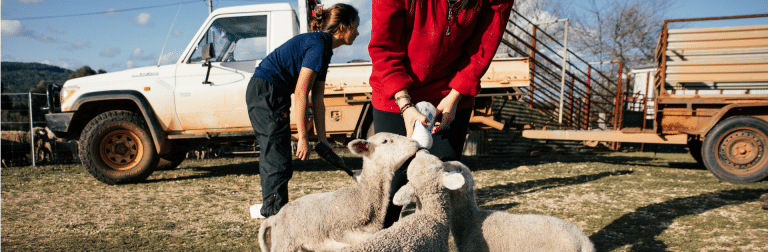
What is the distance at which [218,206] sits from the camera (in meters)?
4.41

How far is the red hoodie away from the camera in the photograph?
1.85m

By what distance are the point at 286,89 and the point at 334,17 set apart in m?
0.66

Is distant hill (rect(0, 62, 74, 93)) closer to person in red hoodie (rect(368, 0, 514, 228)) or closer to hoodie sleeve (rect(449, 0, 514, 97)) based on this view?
person in red hoodie (rect(368, 0, 514, 228))

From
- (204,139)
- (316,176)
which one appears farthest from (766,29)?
(204,139)

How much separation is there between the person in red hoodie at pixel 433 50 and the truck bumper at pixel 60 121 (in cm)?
593

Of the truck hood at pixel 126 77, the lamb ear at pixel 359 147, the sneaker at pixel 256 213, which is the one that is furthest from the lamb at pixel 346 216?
the truck hood at pixel 126 77

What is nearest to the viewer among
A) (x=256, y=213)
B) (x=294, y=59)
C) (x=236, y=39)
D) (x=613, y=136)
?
(x=294, y=59)

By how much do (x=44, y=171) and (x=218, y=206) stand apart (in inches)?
212

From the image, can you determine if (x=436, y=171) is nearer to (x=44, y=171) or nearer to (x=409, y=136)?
(x=409, y=136)

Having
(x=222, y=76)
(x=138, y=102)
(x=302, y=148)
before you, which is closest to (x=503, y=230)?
→ (x=302, y=148)

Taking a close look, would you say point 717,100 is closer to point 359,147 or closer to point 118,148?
point 359,147

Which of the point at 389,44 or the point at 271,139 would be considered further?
the point at 271,139

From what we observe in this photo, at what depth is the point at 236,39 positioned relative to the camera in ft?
20.8

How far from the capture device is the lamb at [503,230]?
2.05 m
